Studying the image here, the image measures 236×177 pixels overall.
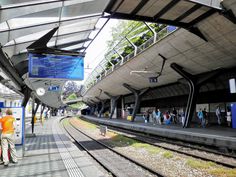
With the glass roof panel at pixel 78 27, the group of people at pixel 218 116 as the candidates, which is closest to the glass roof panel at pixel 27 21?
the glass roof panel at pixel 78 27

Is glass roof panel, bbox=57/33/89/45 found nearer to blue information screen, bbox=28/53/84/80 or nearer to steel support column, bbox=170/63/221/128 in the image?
blue information screen, bbox=28/53/84/80

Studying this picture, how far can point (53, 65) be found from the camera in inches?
454

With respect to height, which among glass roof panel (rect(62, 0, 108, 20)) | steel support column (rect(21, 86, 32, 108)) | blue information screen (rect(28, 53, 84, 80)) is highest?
glass roof panel (rect(62, 0, 108, 20))

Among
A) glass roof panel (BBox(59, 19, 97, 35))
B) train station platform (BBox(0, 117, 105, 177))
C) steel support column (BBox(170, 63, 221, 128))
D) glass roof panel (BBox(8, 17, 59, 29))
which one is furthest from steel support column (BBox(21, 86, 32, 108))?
steel support column (BBox(170, 63, 221, 128))

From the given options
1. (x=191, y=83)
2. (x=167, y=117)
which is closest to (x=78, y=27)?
(x=191, y=83)

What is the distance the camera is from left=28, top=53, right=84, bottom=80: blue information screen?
11227mm

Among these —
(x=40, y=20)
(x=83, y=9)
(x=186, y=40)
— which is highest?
(x=186, y=40)

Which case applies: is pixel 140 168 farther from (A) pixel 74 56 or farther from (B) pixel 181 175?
(A) pixel 74 56

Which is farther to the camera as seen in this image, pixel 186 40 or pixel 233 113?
pixel 233 113

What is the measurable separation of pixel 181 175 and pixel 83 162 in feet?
10.9

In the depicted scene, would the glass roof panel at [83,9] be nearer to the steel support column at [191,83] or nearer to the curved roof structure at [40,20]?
the curved roof structure at [40,20]

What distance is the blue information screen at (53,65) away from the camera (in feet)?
36.8

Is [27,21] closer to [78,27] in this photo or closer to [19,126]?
[78,27]

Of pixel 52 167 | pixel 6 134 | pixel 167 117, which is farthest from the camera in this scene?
pixel 167 117
